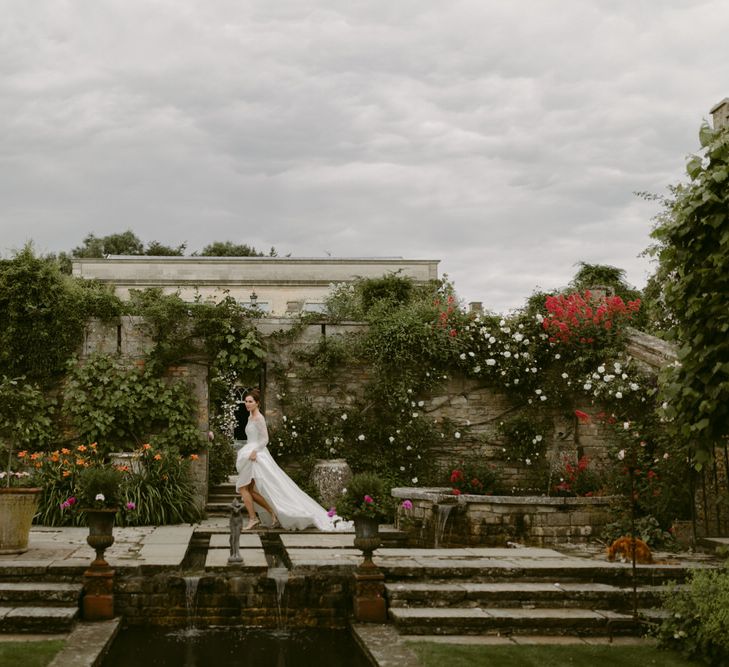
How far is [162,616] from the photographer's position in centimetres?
772

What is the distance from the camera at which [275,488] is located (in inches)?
444

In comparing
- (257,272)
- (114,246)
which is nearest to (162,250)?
(114,246)

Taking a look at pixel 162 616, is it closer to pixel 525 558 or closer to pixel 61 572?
pixel 61 572

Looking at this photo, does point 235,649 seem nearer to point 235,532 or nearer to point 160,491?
point 235,532

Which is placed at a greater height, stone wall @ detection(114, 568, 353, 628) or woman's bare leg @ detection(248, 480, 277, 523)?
woman's bare leg @ detection(248, 480, 277, 523)

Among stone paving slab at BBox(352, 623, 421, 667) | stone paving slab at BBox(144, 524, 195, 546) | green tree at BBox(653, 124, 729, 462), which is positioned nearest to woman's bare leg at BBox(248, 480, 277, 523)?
stone paving slab at BBox(144, 524, 195, 546)

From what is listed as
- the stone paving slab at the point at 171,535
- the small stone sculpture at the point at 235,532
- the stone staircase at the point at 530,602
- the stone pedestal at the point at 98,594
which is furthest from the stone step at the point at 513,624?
the stone paving slab at the point at 171,535

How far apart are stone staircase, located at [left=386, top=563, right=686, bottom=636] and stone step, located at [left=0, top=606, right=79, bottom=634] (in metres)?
2.69

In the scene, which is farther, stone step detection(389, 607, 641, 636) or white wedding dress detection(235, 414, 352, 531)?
white wedding dress detection(235, 414, 352, 531)

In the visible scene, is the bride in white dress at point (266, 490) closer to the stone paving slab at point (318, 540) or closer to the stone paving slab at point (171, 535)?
the stone paving slab at point (318, 540)

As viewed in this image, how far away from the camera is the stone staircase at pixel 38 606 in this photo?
6969 mm

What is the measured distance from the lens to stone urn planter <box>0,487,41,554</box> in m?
8.59

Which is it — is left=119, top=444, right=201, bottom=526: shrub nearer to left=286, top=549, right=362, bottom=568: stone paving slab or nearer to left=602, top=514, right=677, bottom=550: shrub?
left=286, top=549, right=362, bottom=568: stone paving slab

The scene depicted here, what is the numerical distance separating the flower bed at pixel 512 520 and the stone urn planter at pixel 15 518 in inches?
188
